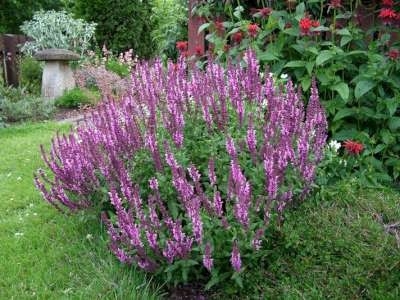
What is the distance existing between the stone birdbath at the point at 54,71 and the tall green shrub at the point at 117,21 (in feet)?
9.87

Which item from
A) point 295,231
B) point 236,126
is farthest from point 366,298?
point 236,126

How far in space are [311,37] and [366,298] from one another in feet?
7.36

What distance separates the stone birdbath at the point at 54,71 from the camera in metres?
9.30

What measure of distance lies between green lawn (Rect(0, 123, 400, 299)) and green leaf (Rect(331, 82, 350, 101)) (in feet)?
2.29

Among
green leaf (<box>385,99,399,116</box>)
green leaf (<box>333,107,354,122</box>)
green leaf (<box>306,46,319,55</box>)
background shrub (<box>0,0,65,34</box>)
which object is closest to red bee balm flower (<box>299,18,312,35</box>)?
green leaf (<box>306,46,319,55</box>)

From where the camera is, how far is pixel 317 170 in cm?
289

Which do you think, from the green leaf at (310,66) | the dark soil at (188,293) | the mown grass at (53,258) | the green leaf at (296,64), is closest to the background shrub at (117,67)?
the mown grass at (53,258)

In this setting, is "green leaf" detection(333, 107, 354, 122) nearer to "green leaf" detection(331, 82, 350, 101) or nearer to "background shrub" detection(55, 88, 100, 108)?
"green leaf" detection(331, 82, 350, 101)

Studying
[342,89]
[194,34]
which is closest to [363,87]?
[342,89]

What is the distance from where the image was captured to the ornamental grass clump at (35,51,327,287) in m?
2.37

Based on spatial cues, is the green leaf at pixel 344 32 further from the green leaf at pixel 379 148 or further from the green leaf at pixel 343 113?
the green leaf at pixel 379 148

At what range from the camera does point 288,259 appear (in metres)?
2.57

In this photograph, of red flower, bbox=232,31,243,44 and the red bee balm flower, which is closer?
the red bee balm flower

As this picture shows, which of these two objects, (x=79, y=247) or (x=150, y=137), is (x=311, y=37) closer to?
(x=150, y=137)
